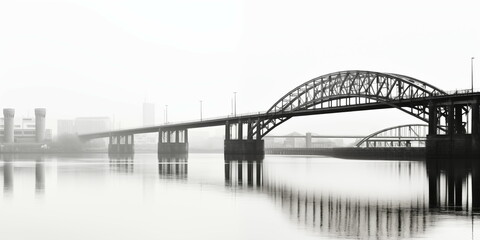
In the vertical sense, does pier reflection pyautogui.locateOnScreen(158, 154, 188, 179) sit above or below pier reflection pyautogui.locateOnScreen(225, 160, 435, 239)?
below

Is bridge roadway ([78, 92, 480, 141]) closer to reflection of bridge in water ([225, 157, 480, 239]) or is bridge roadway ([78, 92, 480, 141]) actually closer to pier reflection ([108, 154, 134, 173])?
pier reflection ([108, 154, 134, 173])

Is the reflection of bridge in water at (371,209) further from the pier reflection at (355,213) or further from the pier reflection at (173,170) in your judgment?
the pier reflection at (173,170)

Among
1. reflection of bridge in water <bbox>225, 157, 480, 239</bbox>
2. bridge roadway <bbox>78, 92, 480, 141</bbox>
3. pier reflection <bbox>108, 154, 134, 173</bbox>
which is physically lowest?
pier reflection <bbox>108, 154, 134, 173</bbox>

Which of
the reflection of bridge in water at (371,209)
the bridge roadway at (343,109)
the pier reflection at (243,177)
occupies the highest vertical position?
the bridge roadway at (343,109)

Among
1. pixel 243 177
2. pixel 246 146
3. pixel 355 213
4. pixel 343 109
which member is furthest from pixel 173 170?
pixel 246 146

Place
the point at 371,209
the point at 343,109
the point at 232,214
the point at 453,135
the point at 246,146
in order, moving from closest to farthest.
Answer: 1. the point at 232,214
2. the point at 371,209
3. the point at 453,135
4. the point at 343,109
5. the point at 246,146

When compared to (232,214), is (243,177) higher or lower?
lower

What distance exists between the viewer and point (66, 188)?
3672cm

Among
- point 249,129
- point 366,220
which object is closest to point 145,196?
point 366,220

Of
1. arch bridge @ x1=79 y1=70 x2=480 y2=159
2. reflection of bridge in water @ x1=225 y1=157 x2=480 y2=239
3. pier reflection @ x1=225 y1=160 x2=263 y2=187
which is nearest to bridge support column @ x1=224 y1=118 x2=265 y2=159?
arch bridge @ x1=79 y1=70 x2=480 y2=159

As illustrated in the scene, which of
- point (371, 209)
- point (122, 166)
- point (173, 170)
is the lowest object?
point (122, 166)

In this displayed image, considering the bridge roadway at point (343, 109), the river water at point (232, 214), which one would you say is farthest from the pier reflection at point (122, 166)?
the bridge roadway at point (343, 109)

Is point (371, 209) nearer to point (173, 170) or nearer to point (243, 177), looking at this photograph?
point (243, 177)

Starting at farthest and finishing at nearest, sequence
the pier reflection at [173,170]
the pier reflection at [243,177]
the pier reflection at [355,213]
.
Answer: the pier reflection at [173,170], the pier reflection at [243,177], the pier reflection at [355,213]
